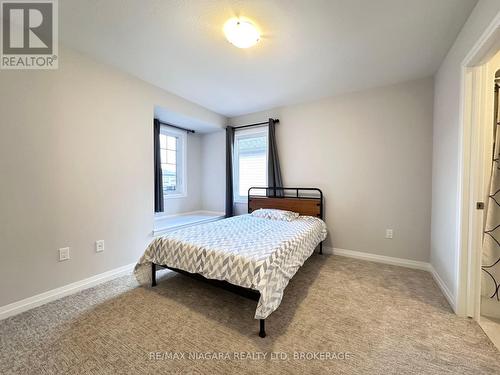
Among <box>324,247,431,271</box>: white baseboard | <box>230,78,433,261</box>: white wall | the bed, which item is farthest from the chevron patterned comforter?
<box>230,78,433,261</box>: white wall

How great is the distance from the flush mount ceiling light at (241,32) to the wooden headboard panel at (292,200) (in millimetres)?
2232

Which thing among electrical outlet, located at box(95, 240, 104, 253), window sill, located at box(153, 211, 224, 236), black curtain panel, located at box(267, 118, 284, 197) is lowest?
electrical outlet, located at box(95, 240, 104, 253)

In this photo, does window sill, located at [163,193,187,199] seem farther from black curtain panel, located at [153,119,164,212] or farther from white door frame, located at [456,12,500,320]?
white door frame, located at [456,12,500,320]

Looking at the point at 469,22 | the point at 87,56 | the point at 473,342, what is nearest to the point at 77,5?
the point at 87,56

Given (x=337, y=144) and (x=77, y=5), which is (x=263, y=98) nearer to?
(x=337, y=144)

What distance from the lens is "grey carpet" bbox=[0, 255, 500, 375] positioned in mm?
Result: 1269

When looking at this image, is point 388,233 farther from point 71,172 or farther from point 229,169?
point 71,172

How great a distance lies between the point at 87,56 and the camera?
219 cm

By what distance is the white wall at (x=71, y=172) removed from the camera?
5.80 feet

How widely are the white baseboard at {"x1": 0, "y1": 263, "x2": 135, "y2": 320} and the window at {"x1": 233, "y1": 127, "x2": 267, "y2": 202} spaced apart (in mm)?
2336

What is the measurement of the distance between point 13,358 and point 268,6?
2959 mm

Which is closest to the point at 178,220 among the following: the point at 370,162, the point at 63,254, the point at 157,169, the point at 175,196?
→ the point at 175,196

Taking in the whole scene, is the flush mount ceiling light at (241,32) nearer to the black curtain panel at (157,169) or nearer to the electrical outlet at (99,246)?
the black curtain panel at (157,169)

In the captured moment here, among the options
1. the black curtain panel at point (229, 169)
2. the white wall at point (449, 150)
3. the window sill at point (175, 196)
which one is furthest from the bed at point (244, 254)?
the window sill at point (175, 196)
